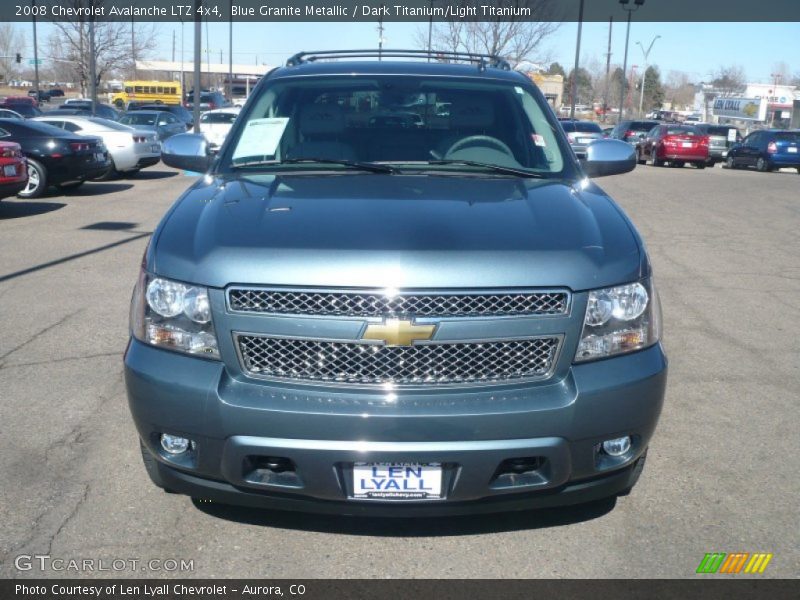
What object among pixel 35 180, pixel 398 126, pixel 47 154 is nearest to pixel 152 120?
pixel 47 154

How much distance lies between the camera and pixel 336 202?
3.57 metres

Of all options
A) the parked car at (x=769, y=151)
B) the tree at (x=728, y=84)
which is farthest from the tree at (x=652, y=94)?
the parked car at (x=769, y=151)

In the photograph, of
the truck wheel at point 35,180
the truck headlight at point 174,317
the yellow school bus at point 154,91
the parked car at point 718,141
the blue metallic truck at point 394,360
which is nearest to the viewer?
the blue metallic truck at point 394,360

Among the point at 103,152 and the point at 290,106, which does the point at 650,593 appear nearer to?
the point at 290,106

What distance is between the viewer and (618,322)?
3.20 meters

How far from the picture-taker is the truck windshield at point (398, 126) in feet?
14.5

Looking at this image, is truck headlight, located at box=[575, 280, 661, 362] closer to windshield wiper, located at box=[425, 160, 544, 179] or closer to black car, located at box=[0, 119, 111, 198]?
windshield wiper, located at box=[425, 160, 544, 179]

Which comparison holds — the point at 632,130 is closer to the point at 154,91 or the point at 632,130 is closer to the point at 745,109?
the point at 154,91

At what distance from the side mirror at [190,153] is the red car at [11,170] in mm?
8596

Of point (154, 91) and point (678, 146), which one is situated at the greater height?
point (154, 91)

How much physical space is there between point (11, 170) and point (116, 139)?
634cm

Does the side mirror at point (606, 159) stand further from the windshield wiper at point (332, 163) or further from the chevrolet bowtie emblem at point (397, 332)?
the chevrolet bowtie emblem at point (397, 332)

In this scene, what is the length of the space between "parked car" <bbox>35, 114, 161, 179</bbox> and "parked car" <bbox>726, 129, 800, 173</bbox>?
20355mm

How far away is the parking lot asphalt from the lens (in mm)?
3314
